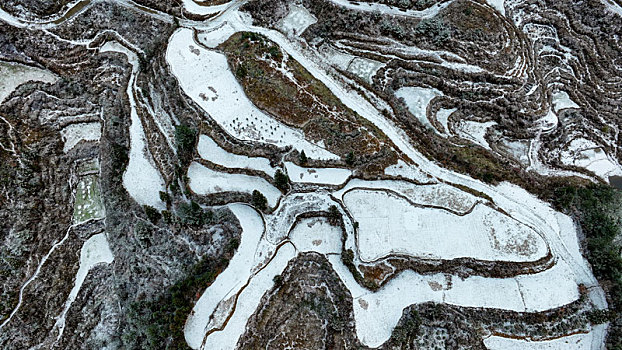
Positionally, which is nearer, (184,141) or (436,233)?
(436,233)

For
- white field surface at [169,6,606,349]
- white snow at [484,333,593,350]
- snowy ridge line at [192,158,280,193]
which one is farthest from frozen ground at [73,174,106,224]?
white snow at [484,333,593,350]

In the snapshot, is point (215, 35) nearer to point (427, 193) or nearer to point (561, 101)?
point (427, 193)

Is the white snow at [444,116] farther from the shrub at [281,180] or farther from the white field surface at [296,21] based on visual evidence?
the white field surface at [296,21]

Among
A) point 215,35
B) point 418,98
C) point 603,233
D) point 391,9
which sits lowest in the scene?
point 215,35

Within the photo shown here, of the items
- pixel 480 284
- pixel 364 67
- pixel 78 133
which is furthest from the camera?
pixel 364 67

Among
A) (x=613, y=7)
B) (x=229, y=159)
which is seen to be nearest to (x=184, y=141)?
(x=229, y=159)

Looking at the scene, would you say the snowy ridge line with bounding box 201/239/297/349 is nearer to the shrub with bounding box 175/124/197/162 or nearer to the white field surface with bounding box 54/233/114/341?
the shrub with bounding box 175/124/197/162
